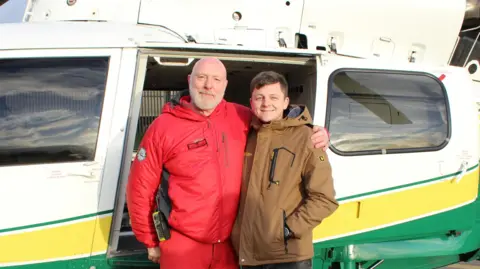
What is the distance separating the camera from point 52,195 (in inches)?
102

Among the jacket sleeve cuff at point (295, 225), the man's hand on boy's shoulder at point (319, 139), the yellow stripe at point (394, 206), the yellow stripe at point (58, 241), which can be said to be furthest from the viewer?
the yellow stripe at point (394, 206)

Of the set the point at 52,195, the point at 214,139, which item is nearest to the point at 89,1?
the point at 52,195

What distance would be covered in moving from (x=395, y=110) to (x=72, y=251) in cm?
232

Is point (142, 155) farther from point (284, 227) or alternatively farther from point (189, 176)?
point (284, 227)

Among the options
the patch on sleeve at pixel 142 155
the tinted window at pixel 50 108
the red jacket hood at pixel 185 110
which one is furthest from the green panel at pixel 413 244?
the tinted window at pixel 50 108

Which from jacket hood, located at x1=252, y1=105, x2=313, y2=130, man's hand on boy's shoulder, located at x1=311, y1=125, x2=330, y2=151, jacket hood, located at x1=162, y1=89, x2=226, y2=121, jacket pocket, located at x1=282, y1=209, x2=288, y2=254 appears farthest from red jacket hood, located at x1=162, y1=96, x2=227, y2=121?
jacket pocket, located at x1=282, y1=209, x2=288, y2=254

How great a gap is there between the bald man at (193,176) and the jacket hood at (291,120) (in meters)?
0.10

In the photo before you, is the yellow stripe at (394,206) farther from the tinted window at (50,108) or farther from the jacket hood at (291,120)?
the tinted window at (50,108)

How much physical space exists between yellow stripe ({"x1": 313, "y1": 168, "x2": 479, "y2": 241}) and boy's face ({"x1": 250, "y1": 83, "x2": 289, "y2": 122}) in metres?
1.04

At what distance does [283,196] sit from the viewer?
218 cm

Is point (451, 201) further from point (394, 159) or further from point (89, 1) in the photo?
point (89, 1)

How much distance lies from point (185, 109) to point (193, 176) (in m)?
0.35

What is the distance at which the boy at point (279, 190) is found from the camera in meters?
2.16

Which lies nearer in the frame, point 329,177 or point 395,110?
point 329,177
